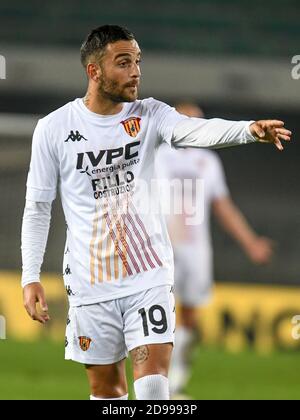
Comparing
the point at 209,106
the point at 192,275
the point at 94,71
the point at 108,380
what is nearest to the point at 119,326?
the point at 108,380

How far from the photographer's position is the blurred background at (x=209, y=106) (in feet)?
36.5

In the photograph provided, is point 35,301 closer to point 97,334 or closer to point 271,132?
point 97,334

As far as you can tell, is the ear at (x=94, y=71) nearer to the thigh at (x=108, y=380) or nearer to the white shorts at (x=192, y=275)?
the thigh at (x=108, y=380)

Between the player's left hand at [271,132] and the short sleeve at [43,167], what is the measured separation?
93 centimetres

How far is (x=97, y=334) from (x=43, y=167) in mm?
710

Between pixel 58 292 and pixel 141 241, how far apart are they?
6.33m

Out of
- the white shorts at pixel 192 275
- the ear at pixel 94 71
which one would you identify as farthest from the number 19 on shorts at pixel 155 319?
the white shorts at pixel 192 275

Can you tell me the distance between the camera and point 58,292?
1090 cm

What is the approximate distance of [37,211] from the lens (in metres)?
4.74

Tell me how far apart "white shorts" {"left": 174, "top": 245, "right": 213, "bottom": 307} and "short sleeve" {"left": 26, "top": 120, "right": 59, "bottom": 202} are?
13.4ft

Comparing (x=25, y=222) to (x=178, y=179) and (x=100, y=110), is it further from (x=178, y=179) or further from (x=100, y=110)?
(x=178, y=179)

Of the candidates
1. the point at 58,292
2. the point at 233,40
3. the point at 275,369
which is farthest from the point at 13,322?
the point at 233,40

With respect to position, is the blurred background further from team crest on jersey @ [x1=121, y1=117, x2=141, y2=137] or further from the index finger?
team crest on jersey @ [x1=121, y1=117, x2=141, y2=137]

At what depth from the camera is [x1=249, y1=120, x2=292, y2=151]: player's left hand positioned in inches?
159
